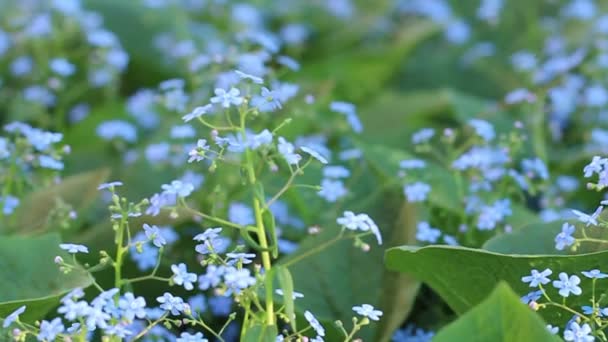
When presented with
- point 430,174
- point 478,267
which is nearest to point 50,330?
point 478,267

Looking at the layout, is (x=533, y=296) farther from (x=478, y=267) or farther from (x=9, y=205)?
(x=9, y=205)

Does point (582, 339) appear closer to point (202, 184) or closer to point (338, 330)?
point (338, 330)

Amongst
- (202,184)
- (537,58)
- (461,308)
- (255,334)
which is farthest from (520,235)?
(537,58)

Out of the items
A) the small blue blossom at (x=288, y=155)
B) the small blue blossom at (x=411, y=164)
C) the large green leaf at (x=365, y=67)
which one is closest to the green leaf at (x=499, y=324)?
the small blue blossom at (x=288, y=155)

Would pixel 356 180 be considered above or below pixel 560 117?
below

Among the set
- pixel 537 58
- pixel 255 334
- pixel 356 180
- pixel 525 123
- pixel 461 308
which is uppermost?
pixel 537 58

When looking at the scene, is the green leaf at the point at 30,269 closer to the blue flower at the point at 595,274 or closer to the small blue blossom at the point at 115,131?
the blue flower at the point at 595,274
